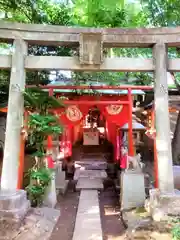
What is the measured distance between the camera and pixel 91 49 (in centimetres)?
584

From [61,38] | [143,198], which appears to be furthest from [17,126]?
[143,198]

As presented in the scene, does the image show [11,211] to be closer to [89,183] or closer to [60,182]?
[60,182]

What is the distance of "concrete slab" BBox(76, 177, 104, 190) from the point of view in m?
9.46

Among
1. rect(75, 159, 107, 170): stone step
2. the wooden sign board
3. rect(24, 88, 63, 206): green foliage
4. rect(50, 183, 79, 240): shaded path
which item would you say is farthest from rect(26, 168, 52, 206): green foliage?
rect(75, 159, 107, 170): stone step

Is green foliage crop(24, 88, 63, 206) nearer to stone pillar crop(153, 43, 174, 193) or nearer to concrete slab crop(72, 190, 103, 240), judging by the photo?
concrete slab crop(72, 190, 103, 240)

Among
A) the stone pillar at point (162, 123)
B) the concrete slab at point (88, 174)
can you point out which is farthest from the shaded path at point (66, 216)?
the stone pillar at point (162, 123)

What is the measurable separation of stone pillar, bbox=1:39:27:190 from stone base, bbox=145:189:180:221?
3079 millimetres

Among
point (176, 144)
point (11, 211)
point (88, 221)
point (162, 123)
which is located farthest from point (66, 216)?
point (176, 144)

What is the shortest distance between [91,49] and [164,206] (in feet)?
12.8

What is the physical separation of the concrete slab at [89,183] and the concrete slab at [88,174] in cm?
A: 41

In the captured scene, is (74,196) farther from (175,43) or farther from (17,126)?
(175,43)

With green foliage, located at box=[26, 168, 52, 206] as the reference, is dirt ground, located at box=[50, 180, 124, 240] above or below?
below

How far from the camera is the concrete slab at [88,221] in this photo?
16.9ft

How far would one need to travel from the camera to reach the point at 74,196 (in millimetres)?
8969
